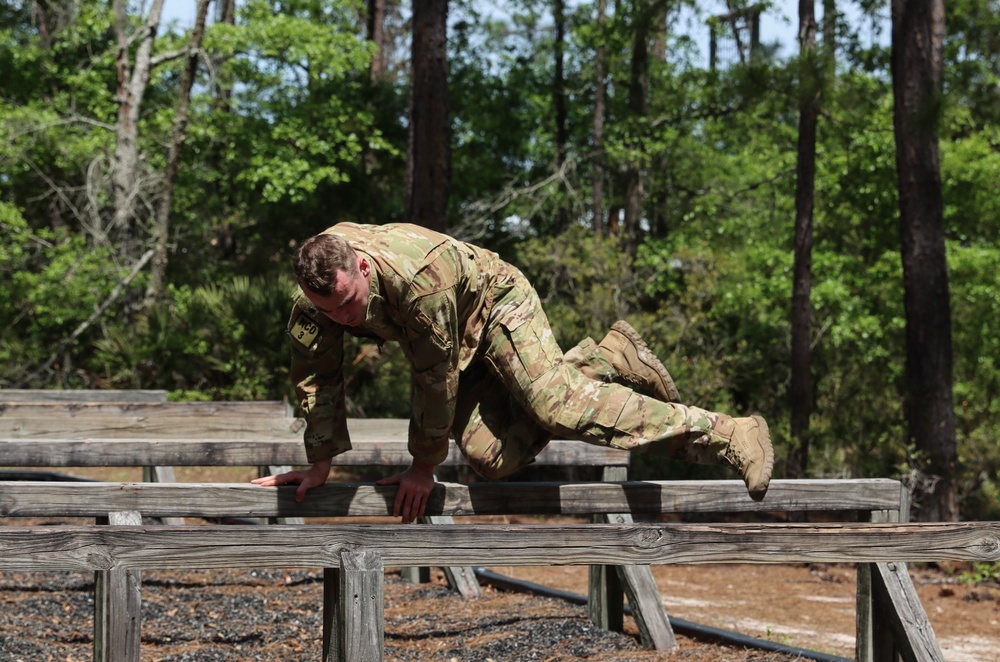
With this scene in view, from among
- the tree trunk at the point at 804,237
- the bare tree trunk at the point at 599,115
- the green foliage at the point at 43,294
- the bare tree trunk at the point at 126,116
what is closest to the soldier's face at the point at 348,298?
the tree trunk at the point at 804,237

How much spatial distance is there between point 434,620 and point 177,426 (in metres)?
2.34

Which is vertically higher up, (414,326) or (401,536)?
(414,326)

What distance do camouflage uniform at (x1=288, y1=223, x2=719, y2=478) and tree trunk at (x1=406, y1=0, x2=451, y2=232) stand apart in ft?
25.1

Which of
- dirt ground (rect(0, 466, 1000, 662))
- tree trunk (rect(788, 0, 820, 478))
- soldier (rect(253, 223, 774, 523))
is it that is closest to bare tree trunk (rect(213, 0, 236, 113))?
tree trunk (rect(788, 0, 820, 478))

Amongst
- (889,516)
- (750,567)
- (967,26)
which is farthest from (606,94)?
(889,516)

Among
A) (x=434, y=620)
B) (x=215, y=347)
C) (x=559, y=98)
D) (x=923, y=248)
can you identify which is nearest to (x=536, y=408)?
→ (x=434, y=620)

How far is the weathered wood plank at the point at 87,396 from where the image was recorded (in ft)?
30.7

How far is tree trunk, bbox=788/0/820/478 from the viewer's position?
42.7ft

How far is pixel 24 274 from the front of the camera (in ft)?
57.1

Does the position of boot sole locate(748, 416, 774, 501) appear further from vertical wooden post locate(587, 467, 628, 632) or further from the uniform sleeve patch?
the uniform sleeve patch

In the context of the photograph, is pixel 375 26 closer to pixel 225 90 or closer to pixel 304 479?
pixel 225 90

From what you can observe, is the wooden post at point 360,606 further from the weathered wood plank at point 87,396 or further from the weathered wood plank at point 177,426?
the weathered wood plank at point 87,396

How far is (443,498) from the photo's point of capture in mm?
4453

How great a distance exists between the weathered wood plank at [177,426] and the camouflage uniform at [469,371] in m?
2.88
